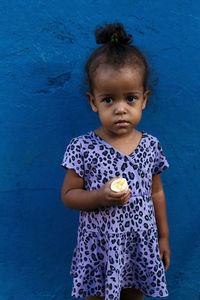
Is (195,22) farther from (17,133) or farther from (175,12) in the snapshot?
(17,133)

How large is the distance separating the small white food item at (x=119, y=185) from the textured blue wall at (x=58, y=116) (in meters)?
0.52

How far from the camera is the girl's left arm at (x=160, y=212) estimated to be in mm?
1772

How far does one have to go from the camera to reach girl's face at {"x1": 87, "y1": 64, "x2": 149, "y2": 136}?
1501 mm

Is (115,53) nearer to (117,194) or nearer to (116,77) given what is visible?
(116,77)

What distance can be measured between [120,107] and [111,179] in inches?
11.3

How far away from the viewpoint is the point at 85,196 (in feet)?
5.05

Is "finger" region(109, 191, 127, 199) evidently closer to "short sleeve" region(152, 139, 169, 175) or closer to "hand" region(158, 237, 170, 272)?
"short sleeve" region(152, 139, 169, 175)

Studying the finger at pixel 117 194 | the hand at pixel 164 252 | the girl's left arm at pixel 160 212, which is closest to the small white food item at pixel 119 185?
the finger at pixel 117 194

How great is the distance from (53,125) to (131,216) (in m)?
0.61

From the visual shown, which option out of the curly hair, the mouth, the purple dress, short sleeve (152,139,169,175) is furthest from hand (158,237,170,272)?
the curly hair

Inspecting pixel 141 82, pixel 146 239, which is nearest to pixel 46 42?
pixel 141 82

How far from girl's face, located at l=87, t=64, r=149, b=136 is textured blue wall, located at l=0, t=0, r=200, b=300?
32cm

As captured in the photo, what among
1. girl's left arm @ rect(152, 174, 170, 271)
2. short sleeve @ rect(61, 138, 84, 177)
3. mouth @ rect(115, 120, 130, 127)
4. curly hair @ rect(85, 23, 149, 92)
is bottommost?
girl's left arm @ rect(152, 174, 170, 271)

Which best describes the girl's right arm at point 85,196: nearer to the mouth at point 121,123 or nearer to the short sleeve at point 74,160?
the short sleeve at point 74,160
